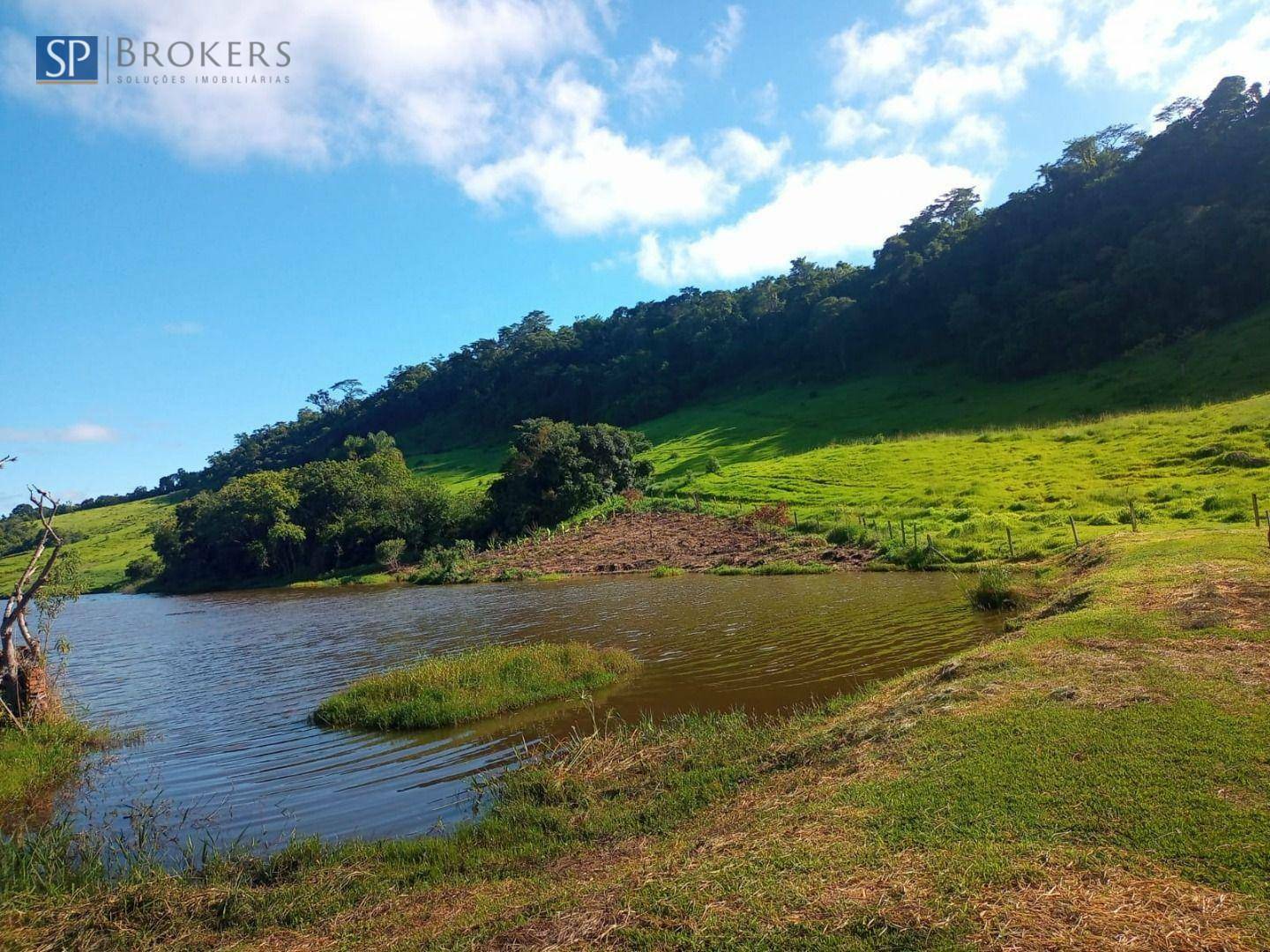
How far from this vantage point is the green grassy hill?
33406 mm

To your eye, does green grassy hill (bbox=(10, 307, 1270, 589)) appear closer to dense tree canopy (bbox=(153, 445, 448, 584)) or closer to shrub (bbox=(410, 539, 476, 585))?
dense tree canopy (bbox=(153, 445, 448, 584))

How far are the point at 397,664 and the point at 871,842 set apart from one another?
1878 cm

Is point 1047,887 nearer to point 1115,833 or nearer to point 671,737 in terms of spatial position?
point 1115,833

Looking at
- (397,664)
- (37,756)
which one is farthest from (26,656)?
(397,664)

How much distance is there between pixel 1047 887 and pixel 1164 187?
85516mm

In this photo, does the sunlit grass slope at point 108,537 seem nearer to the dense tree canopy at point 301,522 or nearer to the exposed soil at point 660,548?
the dense tree canopy at point 301,522

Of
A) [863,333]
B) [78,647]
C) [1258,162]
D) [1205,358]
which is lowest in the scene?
[78,647]

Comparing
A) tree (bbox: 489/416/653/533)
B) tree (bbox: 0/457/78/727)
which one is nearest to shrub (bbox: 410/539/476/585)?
tree (bbox: 489/416/653/533)

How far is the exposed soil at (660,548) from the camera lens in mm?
39000

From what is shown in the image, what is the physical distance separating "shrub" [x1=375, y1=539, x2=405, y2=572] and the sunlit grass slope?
1307 inches

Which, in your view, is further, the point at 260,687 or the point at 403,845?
the point at 260,687

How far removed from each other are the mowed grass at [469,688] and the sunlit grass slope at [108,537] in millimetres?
71500

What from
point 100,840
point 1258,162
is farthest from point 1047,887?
point 1258,162

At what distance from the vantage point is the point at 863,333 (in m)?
91.6
